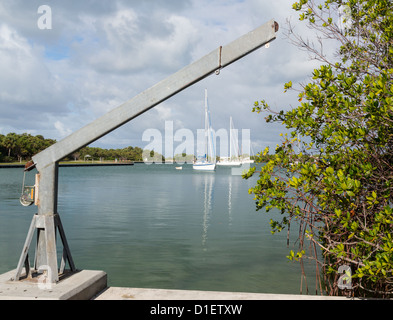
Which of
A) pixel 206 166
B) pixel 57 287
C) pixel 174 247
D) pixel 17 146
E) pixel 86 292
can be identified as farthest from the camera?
pixel 17 146

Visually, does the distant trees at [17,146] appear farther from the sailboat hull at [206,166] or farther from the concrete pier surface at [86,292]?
the concrete pier surface at [86,292]

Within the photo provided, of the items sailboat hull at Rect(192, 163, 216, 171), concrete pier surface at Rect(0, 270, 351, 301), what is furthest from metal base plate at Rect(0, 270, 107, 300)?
sailboat hull at Rect(192, 163, 216, 171)

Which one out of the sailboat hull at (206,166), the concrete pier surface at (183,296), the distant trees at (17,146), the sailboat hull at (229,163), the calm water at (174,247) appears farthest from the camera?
the sailboat hull at (229,163)

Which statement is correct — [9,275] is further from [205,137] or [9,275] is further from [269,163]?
[205,137]

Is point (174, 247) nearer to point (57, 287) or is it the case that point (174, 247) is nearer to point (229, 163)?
point (57, 287)

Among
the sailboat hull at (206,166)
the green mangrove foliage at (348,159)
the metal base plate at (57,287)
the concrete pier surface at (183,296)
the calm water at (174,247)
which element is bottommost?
the calm water at (174,247)

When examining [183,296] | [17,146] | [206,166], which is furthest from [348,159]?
[17,146]

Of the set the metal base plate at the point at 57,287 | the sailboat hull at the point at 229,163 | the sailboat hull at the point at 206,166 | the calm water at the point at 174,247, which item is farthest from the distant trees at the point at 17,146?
the metal base plate at the point at 57,287

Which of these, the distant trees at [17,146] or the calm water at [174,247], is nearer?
the calm water at [174,247]

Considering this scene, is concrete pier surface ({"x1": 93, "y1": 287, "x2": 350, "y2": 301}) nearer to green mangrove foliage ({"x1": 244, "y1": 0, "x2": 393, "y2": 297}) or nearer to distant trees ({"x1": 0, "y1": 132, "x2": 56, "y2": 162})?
green mangrove foliage ({"x1": 244, "y1": 0, "x2": 393, "y2": 297})

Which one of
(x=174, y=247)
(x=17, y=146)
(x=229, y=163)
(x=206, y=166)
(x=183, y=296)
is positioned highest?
(x=17, y=146)

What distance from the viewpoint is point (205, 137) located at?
86812 mm
